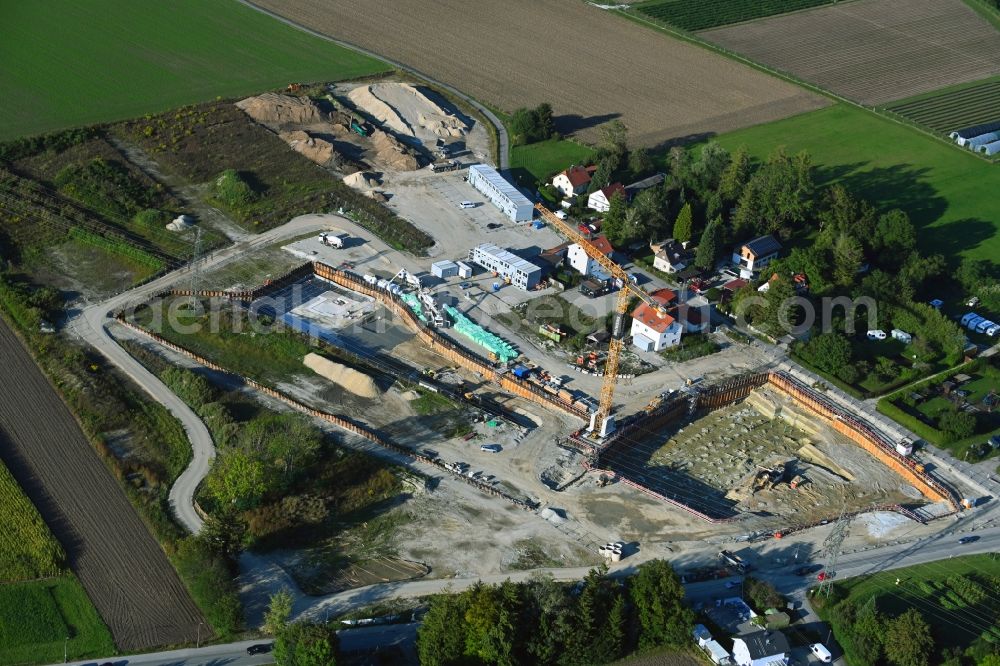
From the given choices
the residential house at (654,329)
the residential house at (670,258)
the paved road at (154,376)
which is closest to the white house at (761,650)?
the residential house at (654,329)

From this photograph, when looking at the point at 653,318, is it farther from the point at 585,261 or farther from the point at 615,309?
the point at 585,261

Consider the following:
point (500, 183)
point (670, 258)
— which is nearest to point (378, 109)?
point (500, 183)

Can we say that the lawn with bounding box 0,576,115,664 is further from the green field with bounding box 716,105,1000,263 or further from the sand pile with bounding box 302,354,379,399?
the green field with bounding box 716,105,1000,263

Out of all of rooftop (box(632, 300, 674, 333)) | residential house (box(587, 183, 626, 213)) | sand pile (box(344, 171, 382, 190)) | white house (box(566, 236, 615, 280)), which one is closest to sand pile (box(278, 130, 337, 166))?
sand pile (box(344, 171, 382, 190))

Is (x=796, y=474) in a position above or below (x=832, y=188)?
below

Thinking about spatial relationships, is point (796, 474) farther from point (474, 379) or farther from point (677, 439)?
point (474, 379)

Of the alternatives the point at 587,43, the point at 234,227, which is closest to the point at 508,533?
the point at 234,227
